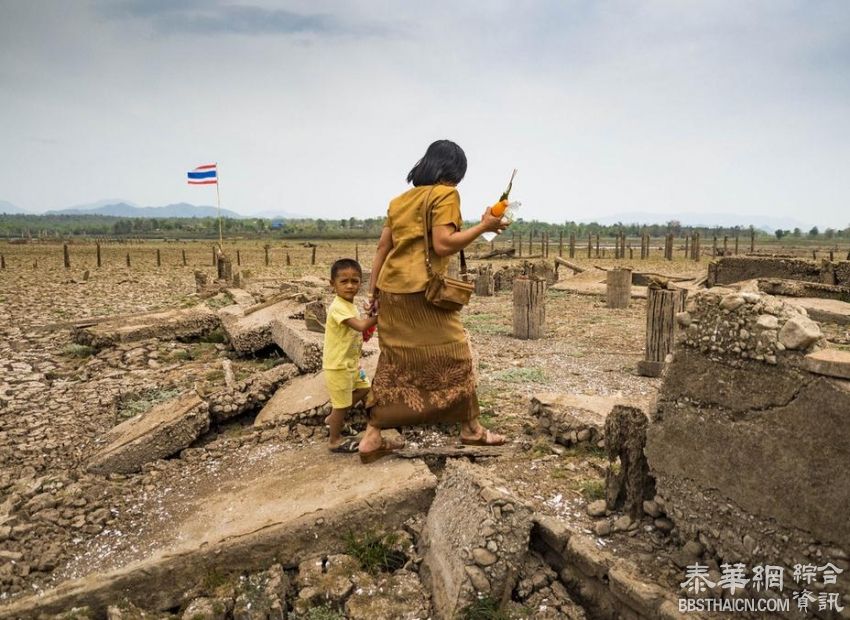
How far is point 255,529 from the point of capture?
3.00m

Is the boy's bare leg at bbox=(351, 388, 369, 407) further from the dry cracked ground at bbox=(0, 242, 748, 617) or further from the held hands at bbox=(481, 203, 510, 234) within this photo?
the held hands at bbox=(481, 203, 510, 234)

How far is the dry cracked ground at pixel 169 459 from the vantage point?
314 centimetres

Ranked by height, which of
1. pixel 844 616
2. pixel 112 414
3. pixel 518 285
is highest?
pixel 518 285

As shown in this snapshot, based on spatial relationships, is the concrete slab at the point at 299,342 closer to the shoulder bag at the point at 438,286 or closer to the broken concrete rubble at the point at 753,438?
the shoulder bag at the point at 438,286

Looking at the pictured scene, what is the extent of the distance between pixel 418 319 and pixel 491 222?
0.78m

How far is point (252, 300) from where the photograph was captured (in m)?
11.9

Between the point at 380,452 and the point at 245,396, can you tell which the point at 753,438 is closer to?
the point at 380,452

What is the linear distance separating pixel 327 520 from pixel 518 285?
242 inches

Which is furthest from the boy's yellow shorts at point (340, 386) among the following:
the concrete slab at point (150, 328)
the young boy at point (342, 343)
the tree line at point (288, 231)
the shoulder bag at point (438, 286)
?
the tree line at point (288, 231)

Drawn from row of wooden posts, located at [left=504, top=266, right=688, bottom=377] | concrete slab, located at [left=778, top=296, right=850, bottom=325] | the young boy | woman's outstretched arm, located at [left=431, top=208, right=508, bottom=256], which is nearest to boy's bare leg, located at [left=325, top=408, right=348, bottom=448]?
the young boy

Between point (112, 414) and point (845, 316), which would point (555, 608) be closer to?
point (112, 414)

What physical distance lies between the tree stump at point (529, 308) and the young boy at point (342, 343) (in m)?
4.99

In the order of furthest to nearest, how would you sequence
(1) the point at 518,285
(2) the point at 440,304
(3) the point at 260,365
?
(1) the point at 518,285 → (3) the point at 260,365 → (2) the point at 440,304

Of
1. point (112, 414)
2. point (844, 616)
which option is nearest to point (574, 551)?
point (844, 616)
